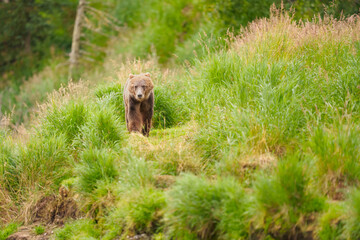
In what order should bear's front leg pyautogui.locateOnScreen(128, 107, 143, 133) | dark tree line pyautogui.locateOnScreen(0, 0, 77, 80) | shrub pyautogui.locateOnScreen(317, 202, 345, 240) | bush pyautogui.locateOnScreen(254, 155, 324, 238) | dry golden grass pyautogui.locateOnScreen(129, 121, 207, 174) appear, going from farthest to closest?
dark tree line pyautogui.locateOnScreen(0, 0, 77, 80)
bear's front leg pyautogui.locateOnScreen(128, 107, 143, 133)
dry golden grass pyautogui.locateOnScreen(129, 121, 207, 174)
bush pyautogui.locateOnScreen(254, 155, 324, 238)
shrub pyautogui.locateOnScreen(317, 202, 345, 240)

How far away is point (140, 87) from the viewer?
27.9 feet

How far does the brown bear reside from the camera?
864cm

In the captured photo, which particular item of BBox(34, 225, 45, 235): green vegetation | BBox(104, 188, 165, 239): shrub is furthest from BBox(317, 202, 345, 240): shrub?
BBox(34, 225, 45, 235): green vegetation

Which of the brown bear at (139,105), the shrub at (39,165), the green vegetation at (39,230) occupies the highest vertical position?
the brown bear at (139,105)

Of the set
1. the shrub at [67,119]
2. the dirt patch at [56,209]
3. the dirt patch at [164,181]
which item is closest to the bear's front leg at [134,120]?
the shrub at [67,119]

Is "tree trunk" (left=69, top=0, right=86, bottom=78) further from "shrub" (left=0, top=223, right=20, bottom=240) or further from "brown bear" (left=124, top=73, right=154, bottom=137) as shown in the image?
"shrub" (left=0, top=223, right=20, bottom=240)

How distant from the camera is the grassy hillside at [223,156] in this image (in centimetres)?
564

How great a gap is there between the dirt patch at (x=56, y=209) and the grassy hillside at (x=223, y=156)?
0.02 m

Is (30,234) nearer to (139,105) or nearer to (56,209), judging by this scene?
(56,209)

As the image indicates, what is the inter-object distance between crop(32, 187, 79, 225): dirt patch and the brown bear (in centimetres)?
177

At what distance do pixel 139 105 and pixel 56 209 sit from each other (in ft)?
7.73

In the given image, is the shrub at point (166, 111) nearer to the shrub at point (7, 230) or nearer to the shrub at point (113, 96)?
the shrub at point (113, 96)

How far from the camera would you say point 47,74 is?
1047 inches

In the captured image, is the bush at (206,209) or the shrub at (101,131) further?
the shrub at (101,131)
